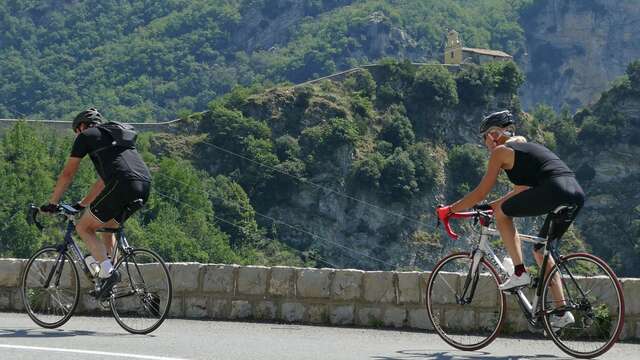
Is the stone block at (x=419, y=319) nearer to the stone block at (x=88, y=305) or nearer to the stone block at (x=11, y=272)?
the stone block at (x=88, y=305)

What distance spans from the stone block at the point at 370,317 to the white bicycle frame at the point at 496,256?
163cm

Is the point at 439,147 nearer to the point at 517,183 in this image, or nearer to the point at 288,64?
the point at 288,64

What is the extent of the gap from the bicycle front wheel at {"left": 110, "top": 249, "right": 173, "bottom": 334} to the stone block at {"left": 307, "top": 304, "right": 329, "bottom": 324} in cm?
170

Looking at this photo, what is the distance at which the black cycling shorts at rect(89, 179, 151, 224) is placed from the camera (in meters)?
8.70

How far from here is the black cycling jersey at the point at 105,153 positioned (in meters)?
8.77

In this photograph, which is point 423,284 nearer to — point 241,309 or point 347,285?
point 347,285

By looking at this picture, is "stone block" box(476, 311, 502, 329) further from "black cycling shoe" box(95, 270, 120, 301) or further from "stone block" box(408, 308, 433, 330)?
"black cycling shoe" box(95, 270, 120, 301)

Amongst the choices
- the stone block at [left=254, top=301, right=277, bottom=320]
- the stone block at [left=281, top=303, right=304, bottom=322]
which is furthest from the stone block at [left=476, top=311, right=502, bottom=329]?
the stone block at [left=254, top=301, right=277, bottom=320]

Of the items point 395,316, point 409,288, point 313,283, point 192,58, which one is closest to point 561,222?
point 409,288

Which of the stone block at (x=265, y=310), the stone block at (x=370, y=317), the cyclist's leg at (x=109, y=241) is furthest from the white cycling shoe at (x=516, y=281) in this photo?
the cyclist's leg at (x=109, y=241)

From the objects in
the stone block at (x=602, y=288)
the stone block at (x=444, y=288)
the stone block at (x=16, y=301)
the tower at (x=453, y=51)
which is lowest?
the tower at (x=453, y=51)

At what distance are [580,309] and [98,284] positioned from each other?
142 inches

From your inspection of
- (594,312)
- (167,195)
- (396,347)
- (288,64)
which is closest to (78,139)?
(396,347)

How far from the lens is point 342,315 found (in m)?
9.88
